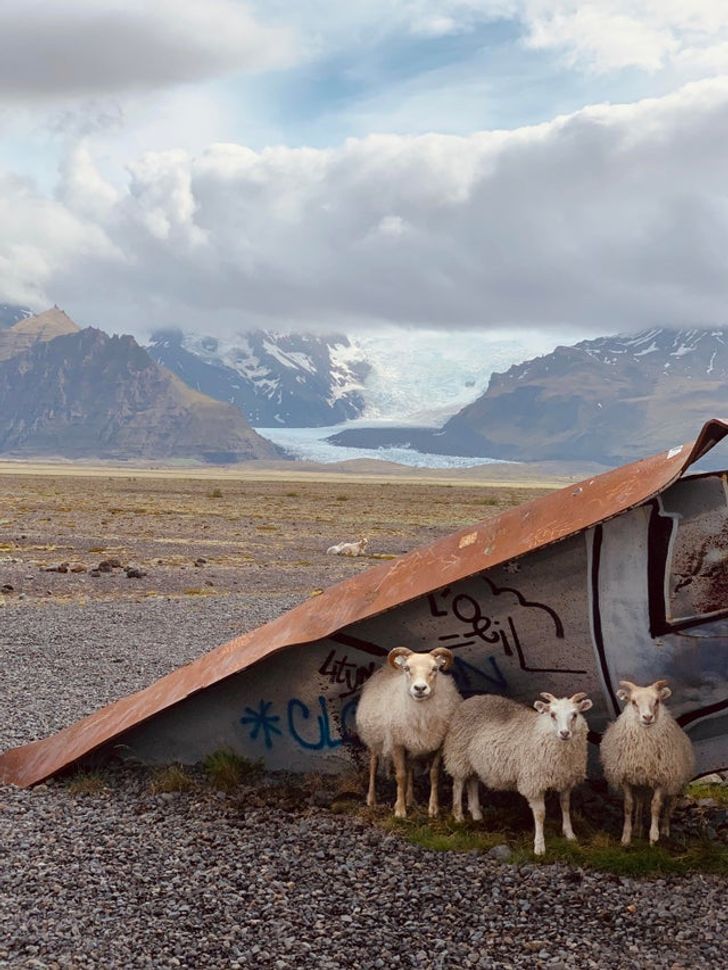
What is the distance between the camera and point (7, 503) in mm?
75500

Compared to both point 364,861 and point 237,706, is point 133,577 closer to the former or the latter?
point 237,706

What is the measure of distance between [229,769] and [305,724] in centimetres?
89

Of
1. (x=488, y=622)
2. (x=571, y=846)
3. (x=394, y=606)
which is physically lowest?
(x=571, y=846)

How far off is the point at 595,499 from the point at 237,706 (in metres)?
4.29

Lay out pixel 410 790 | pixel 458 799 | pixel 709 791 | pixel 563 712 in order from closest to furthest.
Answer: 1. pixel 563 712
2. pixel 458 799
3. pixel 410 790
4. pixel 709 791

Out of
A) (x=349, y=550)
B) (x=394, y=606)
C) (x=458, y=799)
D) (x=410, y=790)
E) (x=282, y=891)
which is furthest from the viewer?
(x=349, y=550)

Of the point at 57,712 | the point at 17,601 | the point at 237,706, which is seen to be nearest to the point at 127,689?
the point at 57,712

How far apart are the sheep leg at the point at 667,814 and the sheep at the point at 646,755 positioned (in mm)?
37

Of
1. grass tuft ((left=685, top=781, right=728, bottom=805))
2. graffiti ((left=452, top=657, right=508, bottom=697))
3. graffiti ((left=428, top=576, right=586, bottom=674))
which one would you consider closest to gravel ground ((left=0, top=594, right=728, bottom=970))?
graffiti ((left=452, top=657, right=508, bottom=697))

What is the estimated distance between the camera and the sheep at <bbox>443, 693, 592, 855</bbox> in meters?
9.11

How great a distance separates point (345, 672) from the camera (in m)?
10.5

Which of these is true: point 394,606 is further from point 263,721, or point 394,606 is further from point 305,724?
point 263,721

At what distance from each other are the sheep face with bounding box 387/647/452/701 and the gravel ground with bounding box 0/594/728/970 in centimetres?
142

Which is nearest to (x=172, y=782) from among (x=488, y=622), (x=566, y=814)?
(x=488, y=622)
